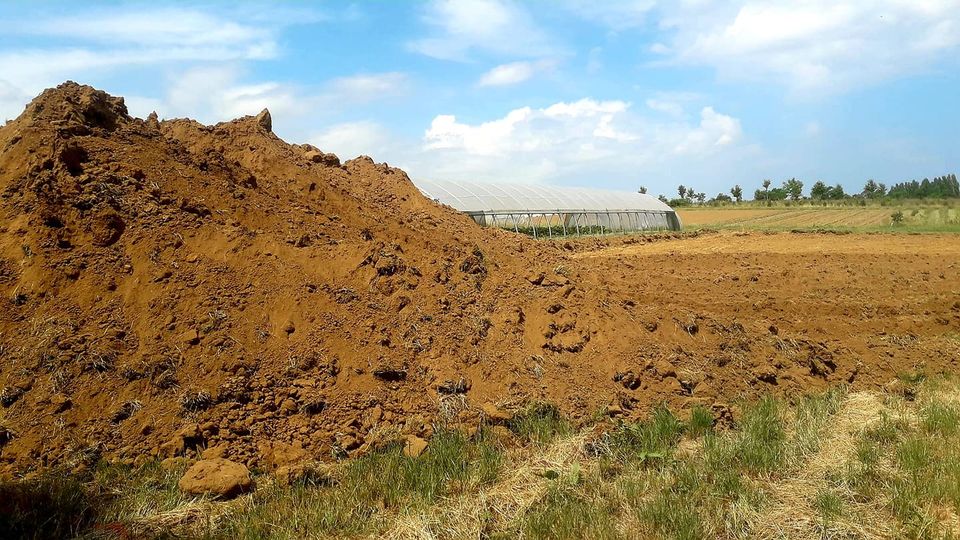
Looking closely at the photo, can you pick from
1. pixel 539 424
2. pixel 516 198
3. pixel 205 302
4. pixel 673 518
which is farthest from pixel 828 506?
pixel 516 198

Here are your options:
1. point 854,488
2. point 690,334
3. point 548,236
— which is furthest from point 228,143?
point 548,236

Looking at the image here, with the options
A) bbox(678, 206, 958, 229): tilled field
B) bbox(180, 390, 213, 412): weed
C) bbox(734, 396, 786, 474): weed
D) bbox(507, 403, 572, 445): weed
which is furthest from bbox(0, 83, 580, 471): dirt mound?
bbox(678, 206, 958, 229): tilled field

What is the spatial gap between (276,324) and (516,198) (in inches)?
941

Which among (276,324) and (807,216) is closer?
(276,324)

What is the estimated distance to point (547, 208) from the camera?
3012cm

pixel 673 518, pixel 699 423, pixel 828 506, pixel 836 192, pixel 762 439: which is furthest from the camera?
pixel 836 192

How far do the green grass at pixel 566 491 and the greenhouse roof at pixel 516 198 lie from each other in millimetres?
20463

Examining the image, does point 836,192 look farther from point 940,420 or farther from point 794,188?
point 940,420

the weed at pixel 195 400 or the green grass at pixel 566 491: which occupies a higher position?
the weed at pixel 195 400

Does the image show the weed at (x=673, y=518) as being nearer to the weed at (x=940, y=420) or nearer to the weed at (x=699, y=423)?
the weed at (x=699, y=423)

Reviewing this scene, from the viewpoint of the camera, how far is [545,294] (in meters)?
7.43

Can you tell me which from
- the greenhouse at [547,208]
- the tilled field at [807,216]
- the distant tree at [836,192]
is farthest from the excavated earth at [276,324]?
the distant tree at [836,192]

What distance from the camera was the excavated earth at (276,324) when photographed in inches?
203

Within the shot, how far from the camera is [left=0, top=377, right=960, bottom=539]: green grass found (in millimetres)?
4113
